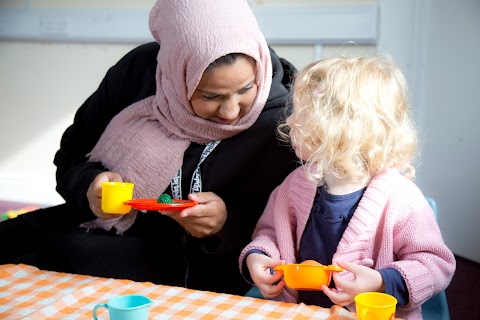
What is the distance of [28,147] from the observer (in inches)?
156

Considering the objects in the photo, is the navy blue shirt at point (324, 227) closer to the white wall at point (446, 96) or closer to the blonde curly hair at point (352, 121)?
the blonde curly hair at point (352, 121)

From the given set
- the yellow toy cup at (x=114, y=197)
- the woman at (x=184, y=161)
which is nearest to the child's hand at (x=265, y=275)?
the woman at (x=184, y=161)

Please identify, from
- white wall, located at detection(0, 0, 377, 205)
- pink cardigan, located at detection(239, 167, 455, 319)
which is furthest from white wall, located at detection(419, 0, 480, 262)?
pink cardigan, located at detection(239, 167, 455, 319)

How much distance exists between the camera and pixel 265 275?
142cm

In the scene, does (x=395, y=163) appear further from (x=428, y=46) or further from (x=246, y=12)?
(x=428, y=46)

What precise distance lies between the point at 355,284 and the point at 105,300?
0.51 metres

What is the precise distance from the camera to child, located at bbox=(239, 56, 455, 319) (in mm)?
1401

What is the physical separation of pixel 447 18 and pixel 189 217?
5.86 ft

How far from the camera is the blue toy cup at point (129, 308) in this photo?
105 centimetres

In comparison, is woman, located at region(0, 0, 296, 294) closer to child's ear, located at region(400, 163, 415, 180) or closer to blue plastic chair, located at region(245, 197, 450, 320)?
child's ear, located at region(400, 163, 415, 180)

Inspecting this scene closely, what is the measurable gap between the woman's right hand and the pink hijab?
0.07m

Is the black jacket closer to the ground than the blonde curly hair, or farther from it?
closer to the ground

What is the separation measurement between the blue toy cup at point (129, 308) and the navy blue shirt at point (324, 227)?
0.55 m

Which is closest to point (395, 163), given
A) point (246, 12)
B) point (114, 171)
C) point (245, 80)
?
point (245, 80)
